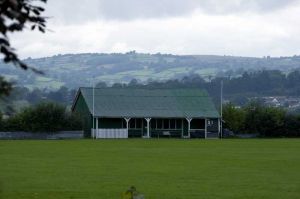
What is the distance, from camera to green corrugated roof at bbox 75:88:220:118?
8438 cm

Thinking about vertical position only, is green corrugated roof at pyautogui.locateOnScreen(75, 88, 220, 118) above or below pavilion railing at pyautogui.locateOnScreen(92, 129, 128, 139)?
above

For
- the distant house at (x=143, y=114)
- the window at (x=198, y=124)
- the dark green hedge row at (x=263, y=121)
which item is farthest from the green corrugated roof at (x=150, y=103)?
the dark green hedge row at (x=263, y=121)

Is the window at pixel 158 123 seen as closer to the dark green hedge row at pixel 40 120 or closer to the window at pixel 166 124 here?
the window at pixel 166 124

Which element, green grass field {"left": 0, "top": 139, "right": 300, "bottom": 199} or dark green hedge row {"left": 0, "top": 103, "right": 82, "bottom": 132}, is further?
dark green hedge row {"left": 0, "top": 103, "right": 82, "bottom": 132}

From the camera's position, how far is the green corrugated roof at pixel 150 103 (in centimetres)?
8438

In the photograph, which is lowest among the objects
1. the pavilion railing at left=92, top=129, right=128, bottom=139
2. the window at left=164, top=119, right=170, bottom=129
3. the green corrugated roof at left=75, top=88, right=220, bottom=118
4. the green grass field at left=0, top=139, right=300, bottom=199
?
the green grass field at left=0, top=139, right=300, bottom=199

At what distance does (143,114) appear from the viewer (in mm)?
84188

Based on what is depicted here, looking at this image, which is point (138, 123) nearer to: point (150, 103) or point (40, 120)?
point (150, 103)

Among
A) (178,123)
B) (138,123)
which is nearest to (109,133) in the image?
(138,123)

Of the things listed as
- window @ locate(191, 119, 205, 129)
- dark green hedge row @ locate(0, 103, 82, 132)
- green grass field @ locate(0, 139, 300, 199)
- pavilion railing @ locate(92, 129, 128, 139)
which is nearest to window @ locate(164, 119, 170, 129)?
window @ locate(191, 119, 205, 129)

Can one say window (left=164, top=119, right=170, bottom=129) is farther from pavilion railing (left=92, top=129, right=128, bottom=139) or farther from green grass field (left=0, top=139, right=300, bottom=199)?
green grass field (left=0, top=139, right=300, bottom=199)

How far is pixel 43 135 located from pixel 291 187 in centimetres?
5760

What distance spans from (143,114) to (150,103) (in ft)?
12.3

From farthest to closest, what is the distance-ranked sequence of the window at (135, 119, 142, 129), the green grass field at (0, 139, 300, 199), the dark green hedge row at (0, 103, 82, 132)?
the window at (135, 119, 142, 129), the dark green hedge row at (0, 103, 82, 132), the green grass field at (0, 139, 300, 199)
